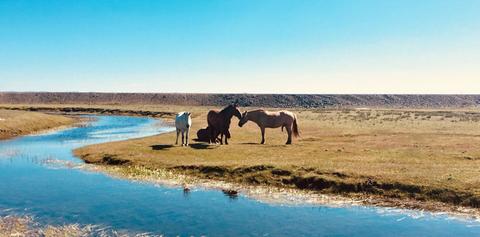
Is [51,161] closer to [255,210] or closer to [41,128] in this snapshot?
[255,210]

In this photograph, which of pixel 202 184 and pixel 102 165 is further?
pixel 102 165

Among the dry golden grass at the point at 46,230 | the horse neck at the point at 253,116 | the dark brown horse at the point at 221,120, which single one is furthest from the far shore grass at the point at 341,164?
the dry golden grass at the point at 46,230

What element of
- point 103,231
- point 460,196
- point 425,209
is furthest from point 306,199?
point 103,231

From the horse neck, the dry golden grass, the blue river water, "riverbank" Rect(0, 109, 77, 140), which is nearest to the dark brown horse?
the horse neck

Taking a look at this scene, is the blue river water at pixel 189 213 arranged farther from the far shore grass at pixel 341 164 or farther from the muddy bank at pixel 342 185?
the far shore grass at pixel 341 164

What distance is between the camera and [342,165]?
24203 mm

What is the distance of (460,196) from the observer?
1836 centimetres

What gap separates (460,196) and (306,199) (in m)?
6.22

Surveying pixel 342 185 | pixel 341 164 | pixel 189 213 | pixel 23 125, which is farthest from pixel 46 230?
pixel 23 125

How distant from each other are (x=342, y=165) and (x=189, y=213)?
10.3 m

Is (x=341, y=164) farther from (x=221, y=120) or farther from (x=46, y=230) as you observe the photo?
(x=46, y=230)

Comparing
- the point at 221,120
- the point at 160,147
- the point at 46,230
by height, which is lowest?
the point at 46,230

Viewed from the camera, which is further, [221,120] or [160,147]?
[221,120]

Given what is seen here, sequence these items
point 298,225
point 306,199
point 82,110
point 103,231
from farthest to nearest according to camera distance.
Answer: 1. point 82,110
2. point 306,199
3. point 298,225
4. point 103,231
